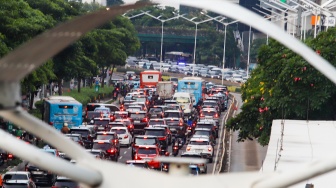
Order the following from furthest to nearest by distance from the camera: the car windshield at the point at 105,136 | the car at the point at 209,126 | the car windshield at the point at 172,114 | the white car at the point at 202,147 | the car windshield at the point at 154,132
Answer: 1. the car windshield at the point at 172,114
2. the car at the point at 209,126
3. the car windshield at the point at 154,132
4. the car windshield at the point at 105,136
5. the white car at the point at 202,147

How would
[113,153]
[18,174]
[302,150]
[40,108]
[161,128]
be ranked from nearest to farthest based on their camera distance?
[302,150]
[18,174]
[113,153]
[161,128]
[40,108]

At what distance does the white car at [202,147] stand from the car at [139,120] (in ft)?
36.1

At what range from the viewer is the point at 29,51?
34.2 ft

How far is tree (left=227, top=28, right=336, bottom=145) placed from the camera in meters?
44.7

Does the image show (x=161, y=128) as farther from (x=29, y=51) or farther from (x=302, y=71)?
(x=29, y=51)

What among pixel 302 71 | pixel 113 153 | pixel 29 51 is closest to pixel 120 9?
pixel 29 51

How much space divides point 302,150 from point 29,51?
18.9 metres

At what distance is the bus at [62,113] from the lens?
60312mm

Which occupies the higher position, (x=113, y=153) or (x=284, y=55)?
(x=284, y=55)

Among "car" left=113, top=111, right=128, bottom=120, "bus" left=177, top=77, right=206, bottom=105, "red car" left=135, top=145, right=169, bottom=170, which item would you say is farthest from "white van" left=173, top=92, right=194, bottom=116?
"red car" left=135, top=145, right=169, bottom=170

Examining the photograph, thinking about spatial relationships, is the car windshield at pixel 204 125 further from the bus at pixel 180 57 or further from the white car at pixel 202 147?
the bus at pixel 180 57

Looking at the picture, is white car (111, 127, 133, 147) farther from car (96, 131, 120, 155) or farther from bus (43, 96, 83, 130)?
bus (43, 96, 83, 130)

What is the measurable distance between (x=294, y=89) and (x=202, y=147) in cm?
618

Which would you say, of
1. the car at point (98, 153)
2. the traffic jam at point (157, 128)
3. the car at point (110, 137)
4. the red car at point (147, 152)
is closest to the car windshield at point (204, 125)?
the traffic jam at point (157, 128)
